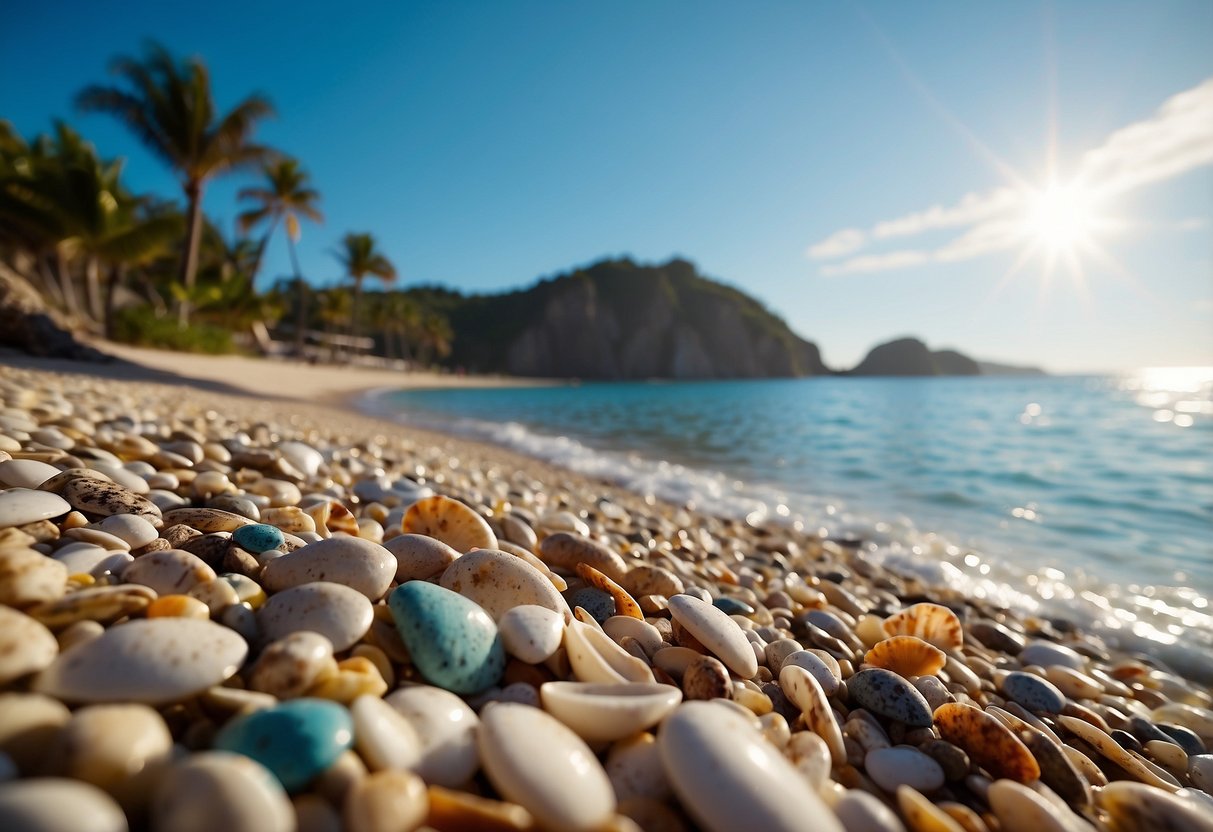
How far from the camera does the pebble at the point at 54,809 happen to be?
649 mm

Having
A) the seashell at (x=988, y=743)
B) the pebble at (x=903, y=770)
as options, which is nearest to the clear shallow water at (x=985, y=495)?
the seashell at (x=988, y=743)

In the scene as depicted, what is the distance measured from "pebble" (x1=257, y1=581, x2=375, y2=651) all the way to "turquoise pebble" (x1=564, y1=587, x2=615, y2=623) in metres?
0.69

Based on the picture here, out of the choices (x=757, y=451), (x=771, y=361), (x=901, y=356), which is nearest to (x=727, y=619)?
(x=757, y=451)

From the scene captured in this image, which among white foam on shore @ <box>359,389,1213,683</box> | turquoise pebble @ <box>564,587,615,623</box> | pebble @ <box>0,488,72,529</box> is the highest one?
pebble @ <box>0,488,72,529</box>

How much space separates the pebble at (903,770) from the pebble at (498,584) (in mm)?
884

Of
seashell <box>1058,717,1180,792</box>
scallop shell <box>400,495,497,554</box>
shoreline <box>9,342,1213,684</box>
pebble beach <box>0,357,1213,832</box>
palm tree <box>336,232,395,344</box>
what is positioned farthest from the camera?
palm tree <box>336,232,395,344</box>

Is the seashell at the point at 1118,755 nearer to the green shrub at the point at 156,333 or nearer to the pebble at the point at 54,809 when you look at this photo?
the pebble at the point at 54,809

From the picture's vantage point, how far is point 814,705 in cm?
140

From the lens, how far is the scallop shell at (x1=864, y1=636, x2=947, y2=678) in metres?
1.92

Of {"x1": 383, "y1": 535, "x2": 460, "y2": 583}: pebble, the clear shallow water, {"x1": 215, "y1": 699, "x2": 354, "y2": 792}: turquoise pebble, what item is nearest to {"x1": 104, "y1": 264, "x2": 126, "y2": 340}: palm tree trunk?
the clear shallow water

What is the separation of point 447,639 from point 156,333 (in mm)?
21505

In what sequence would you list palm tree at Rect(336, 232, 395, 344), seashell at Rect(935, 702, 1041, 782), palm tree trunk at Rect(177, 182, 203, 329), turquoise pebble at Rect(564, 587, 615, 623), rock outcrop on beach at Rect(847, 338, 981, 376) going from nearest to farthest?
seashell at Rect(935, 702, 1041, 782), turquoise pebble at Rect(564, 587, 615, 623), palm tree trunk at Rect(177, 182, 203, 329), palm tree at Rect(336, 232, 395, 344), rock outcrop on beach at Rect(847, 338, 981, 376)

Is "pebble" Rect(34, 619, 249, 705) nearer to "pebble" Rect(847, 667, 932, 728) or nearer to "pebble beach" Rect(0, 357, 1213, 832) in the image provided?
"pebble beach" Rect(0, 357, 1213, 832)

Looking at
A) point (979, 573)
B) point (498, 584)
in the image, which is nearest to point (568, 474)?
point (979, 573)
